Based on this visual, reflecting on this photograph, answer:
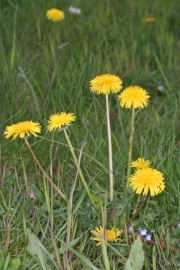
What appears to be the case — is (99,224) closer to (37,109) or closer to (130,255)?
(130,255)

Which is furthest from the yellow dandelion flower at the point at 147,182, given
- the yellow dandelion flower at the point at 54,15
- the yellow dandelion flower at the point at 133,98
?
the yellow dandelion flower at the point at 54,15

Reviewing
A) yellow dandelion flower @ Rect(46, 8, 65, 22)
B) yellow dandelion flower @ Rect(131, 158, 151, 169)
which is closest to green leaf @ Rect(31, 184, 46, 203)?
yellow dandelion flower @ Rect(131, 158, 151, 169)

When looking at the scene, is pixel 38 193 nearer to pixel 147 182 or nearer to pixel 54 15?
pixel 147 182

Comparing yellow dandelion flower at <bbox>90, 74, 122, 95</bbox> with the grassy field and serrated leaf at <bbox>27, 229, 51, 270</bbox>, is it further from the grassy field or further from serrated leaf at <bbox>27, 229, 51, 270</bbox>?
serrated leaf at <bbox>27, 229, 51, 270</bbox>

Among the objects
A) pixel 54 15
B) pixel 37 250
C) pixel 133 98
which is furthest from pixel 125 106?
pixel 54 15

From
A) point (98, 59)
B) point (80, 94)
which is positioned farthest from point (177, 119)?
point (98, 59)

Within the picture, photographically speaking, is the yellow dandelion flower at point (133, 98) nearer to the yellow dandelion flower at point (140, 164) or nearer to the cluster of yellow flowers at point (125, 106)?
the cluster of yellow flowers at point (125, 106)

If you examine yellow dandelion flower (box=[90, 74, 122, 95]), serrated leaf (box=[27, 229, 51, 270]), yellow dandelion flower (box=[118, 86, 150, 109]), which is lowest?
serrated leaf (box=[27, 229, 51, 270])
